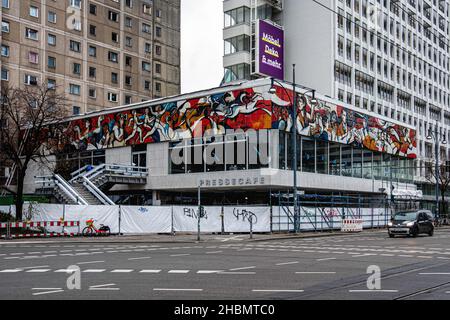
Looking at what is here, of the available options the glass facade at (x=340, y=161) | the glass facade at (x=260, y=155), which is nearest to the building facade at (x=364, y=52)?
the glass facade at (x=340, y=161)

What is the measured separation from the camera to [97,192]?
157 feet

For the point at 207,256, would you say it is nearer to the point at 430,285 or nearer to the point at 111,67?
the point at 430,285

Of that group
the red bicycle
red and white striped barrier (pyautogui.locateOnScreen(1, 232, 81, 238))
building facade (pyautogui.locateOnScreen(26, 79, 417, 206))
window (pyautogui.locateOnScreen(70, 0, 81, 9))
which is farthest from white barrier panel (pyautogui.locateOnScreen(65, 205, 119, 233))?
window (pyautogui.locateOnScreen(70, 0, 81, 9))

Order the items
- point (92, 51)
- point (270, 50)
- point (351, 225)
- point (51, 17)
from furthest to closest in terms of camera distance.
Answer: point (92, 51) < point (51, 17) < point (270, 50) < point (351, 225)

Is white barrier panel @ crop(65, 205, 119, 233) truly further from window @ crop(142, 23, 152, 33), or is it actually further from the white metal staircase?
window @ crop(142, 23, 152, 33)

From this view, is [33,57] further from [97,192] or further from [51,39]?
[97,192]

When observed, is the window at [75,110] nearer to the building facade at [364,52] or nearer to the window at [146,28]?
the window at [146,28]

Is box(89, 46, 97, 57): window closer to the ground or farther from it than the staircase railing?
farther from it

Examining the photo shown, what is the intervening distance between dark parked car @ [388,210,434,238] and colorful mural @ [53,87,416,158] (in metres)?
14.6

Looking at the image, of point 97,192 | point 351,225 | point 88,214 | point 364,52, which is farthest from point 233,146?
point 364,52

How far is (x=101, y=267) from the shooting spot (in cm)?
1691

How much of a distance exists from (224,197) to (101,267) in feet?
124

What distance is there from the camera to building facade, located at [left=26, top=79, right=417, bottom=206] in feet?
158

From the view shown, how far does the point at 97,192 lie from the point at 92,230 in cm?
1174
